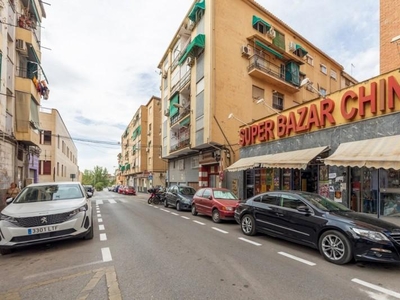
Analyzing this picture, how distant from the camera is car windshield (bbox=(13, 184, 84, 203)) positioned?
676 cm

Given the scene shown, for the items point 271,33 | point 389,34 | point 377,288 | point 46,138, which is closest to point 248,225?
point 377,288

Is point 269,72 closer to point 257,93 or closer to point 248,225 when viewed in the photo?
point 257,93

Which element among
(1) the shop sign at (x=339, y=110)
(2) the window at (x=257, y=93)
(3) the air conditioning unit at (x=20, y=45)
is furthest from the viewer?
(2) the window at (x=257, y=93)

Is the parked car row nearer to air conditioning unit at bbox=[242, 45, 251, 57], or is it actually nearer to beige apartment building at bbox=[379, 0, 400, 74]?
beige apartment building at bbox=[379, 0, 400, 74]

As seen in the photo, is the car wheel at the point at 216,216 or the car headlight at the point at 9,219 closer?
the car headlight at the point at 9,219

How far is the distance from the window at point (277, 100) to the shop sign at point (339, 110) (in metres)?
8.82

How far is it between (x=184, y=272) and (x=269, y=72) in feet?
63.9

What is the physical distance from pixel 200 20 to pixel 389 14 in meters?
12.8

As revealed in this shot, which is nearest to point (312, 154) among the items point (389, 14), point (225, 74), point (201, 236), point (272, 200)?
point (272, 200)

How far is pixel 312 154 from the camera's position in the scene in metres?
9.82

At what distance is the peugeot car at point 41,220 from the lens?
5.43 meters

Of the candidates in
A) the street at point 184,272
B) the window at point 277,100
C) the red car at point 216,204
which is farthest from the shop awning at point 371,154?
the window at point 277,100

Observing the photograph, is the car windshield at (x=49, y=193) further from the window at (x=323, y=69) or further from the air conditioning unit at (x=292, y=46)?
the window at (x=323, y=69)

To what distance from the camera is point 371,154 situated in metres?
7.40
